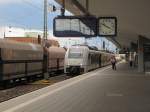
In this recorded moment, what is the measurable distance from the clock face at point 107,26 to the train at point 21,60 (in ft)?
18.3

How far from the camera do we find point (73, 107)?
16.0 meters

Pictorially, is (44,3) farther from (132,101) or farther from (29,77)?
(132,101)

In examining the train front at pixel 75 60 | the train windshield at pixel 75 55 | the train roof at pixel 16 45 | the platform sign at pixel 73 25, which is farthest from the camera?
the train windshield at pixel 75 55

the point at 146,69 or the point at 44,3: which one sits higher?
the point at 44,3

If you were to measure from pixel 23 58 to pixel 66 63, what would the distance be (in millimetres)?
15578

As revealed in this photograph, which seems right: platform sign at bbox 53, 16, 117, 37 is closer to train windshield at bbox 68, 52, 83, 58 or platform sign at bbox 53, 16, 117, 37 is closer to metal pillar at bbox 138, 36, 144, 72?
train windshield at bbox 68, 52, 83, 58

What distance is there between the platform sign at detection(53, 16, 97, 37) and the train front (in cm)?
1702

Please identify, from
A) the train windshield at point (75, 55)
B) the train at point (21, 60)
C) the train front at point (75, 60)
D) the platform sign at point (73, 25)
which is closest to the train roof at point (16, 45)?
the train at point (21, 60)

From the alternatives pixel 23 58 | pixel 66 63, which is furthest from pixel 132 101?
pixel 66 63

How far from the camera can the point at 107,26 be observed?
30375 millimetres

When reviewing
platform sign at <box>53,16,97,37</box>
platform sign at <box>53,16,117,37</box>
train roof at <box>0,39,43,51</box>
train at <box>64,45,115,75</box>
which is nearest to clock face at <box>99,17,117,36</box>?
platform sign at <box>53,16,117,37</box>

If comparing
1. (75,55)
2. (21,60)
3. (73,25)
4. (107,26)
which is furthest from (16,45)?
(75,55)

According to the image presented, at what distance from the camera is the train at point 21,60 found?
2798 cm

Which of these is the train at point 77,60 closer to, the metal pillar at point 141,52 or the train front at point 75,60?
the train front at point 75,60
